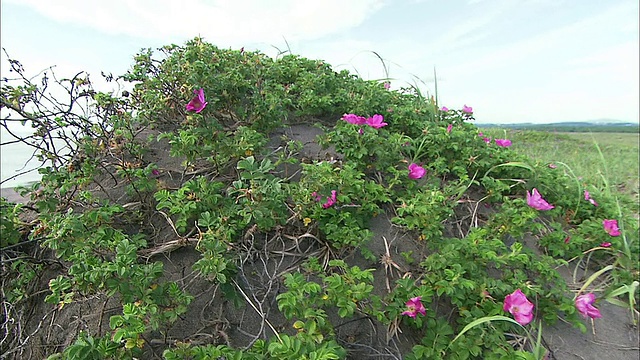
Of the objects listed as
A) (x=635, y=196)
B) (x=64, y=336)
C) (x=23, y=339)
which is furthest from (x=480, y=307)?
(x=635, y=196)

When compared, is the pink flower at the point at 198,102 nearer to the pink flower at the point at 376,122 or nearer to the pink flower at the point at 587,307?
the pink flower at the point at 376,122

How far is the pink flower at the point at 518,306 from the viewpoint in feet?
5.13

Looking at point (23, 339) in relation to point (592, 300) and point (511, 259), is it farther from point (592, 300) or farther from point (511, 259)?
point (592, 300)

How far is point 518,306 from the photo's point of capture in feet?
5.21

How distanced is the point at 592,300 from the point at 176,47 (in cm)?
244

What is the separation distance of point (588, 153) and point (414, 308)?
6.88 m

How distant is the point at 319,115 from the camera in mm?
2641

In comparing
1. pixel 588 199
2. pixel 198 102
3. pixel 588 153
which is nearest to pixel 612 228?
pixel 588 199

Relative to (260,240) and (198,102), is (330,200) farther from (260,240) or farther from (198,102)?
(198,102)

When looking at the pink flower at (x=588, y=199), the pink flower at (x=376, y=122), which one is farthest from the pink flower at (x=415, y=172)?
the pink flower at (x=588, y=199)

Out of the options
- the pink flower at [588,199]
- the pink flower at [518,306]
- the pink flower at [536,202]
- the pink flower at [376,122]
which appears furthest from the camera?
the pink flower at [588,199]

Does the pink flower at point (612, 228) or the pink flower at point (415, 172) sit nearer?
the pink flower at point (415, 172)

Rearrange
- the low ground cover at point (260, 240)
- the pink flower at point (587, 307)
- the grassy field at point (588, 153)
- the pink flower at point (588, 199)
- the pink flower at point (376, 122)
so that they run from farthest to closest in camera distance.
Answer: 1. the grassy field at point (588, 153)
2. the pink flower at point (588, 199)
3. the pink flower at point (376, 122)
4. the pink flower at point (587, 307)
5. the low ground cover at point (260, 240)

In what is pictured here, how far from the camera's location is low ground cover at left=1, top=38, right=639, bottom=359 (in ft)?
4.47
